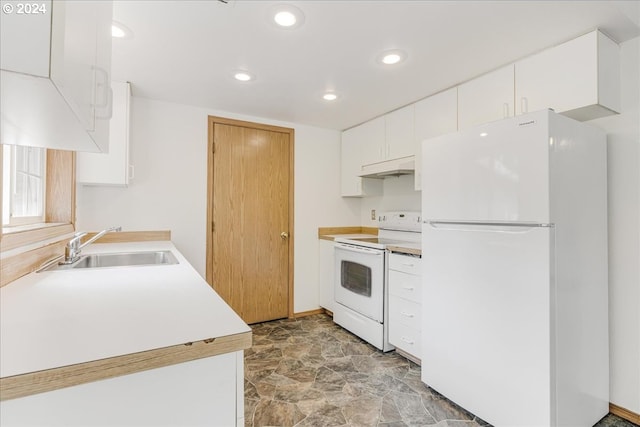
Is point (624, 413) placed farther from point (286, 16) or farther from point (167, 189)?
point (167, 189)

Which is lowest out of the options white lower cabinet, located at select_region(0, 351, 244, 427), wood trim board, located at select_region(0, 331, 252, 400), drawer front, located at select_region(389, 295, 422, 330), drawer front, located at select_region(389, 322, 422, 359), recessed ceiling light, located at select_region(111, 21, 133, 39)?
drawer front, located at select_region(389, 322, 422, 359)

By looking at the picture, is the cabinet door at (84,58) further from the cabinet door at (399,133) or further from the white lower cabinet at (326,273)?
the white lower cabinet at (326,273)

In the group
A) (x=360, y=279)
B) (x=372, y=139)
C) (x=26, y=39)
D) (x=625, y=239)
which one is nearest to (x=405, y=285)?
(x=360, y=279)

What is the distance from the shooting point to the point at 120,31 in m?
1.68

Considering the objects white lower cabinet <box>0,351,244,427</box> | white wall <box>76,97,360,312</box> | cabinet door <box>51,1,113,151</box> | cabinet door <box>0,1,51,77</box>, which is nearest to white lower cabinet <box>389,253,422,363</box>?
white wall <box>76,97,360,312</box>

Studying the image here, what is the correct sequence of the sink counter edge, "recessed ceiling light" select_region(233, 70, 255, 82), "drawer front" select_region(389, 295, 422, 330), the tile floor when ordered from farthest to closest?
"drawer front" select_region(389, 295, 422, 330)
"recessed ceiling light" select_region(233, 70, 255, 82)
the tile floor
the sink counter edge

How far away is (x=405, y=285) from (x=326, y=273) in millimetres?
1212

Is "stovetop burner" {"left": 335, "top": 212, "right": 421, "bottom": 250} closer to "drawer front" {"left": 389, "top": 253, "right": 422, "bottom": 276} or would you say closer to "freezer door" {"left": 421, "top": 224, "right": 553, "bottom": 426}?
"drawer front" {"left": 389, "top": 253, "right": 422, "bottom": 276}

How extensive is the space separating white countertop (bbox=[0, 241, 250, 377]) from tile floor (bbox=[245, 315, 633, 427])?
109 cm

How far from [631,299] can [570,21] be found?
1.56m

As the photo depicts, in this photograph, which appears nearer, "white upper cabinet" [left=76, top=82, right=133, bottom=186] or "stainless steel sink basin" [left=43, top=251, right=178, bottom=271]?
"stainless steel sink basin" [left=43, top=251, right=178, bottom=271]

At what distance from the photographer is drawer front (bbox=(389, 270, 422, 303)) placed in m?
2.29

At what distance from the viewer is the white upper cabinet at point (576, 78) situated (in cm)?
162

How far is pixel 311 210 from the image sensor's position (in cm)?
353
